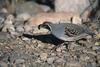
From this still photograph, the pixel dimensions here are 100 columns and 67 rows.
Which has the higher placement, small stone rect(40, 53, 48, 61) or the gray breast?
the gray breast

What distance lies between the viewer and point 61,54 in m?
7.38

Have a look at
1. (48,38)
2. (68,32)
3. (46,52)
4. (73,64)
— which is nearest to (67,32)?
(68,32)

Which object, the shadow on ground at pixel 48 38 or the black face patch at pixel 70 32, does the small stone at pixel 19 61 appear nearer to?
the black face patch at pixel 70 32

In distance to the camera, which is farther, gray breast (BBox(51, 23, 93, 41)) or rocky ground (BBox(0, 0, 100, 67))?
gray breast (BBox(51, 23, 93, 41))

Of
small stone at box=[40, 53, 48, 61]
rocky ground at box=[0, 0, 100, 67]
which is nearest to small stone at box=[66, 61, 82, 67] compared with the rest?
rocky ground at box=[0, 0, 100, 67]

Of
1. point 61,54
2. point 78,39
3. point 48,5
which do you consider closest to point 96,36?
point 78,39

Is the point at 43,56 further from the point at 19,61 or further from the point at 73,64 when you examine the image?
the point at 73,64

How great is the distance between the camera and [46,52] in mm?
7496

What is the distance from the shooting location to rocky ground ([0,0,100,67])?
22.9 feet

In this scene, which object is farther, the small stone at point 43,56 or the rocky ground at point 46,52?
the small stone at point 43,56

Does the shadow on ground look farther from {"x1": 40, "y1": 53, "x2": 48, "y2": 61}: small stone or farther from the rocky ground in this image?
{"x1": 40, "y1": 53, "x2": 48, "y2": 61}: small stone

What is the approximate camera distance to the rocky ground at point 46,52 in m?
6.97

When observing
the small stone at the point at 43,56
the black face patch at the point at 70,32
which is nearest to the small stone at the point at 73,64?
the small stone at the point at 43,56

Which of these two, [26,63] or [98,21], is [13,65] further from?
[98,21]
